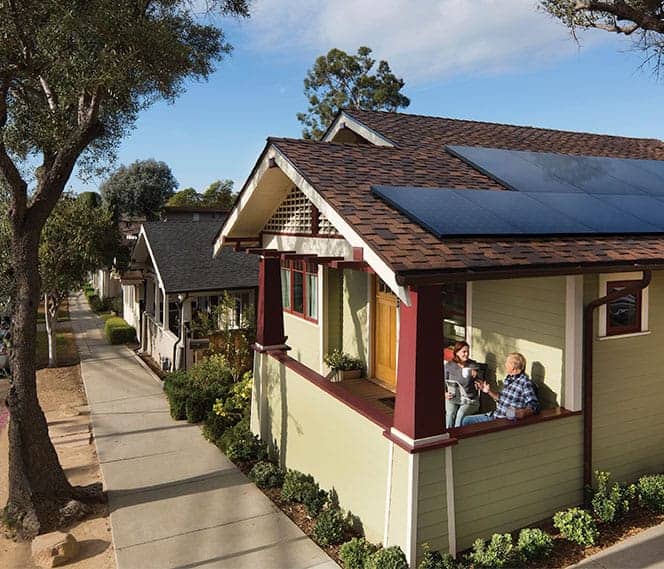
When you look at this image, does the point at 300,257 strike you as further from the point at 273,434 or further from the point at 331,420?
the point at 273,434

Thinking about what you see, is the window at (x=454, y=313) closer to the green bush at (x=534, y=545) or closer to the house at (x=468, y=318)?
the house at (x=468, y=318)

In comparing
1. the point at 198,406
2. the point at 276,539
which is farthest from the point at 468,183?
the point at 198,406

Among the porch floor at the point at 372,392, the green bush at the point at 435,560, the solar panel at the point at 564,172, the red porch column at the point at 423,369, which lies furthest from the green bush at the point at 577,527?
the solar panel at the point at 564,172

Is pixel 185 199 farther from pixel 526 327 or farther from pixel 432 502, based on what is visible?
pixel 432 502

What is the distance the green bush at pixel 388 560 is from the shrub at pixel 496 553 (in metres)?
0.77

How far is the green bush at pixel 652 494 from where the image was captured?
6488 mm

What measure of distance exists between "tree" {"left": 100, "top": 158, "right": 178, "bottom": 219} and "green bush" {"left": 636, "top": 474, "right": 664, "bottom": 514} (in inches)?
1862

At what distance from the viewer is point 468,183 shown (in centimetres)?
777

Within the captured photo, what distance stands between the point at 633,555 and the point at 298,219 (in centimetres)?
642

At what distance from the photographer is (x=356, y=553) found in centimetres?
559

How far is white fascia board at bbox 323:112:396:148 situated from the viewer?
32.9 feet

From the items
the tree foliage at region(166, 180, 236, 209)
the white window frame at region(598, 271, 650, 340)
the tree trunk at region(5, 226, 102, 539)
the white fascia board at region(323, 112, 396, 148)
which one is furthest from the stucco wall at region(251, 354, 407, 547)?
the tree foliage at region(166, 180, 236, 209)

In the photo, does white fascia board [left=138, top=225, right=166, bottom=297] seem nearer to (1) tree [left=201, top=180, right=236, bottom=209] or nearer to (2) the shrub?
(2) the shrub

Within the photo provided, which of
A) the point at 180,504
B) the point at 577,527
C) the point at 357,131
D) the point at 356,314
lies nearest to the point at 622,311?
the point at 577,527
